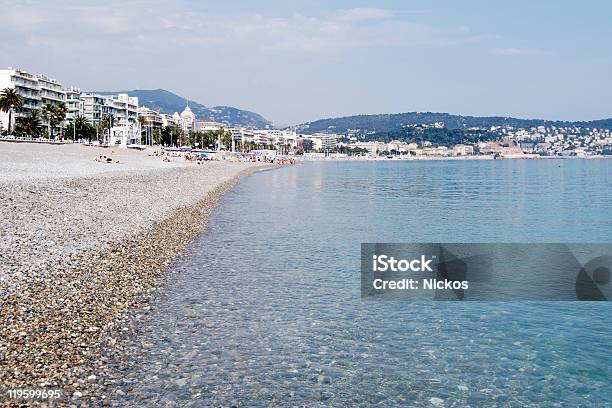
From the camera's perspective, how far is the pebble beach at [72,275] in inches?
304

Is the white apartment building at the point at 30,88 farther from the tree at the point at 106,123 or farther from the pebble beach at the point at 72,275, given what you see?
the pebble beach at the point at 72,275

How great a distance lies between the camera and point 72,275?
12.2 m

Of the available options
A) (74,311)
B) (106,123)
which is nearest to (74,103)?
(106,123)

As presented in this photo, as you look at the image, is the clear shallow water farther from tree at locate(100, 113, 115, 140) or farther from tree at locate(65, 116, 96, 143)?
tree at locate(100, 113, 115, 140)

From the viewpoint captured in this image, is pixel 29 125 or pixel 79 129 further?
pixel 79 129

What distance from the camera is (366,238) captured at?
22469mm

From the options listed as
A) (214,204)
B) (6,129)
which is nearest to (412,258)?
(214,204)

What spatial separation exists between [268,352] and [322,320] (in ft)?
6.75

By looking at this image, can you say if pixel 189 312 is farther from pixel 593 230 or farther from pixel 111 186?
pixel 111 186

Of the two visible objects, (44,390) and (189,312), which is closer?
(44,390)

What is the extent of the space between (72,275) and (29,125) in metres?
97.9

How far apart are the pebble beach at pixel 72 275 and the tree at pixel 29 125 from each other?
8112 centimetres

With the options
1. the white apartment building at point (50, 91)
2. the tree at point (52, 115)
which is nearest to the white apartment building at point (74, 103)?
the white apartment building at point (50, 91)

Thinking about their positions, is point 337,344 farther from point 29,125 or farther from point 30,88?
point 30,88
